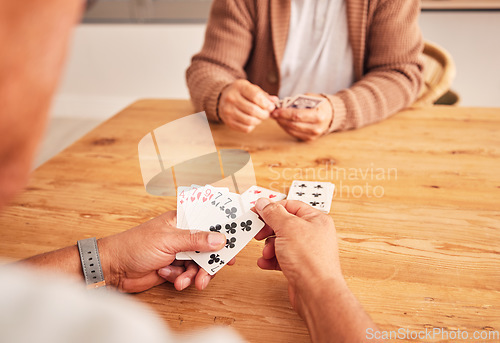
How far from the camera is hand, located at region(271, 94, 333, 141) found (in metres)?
1.43

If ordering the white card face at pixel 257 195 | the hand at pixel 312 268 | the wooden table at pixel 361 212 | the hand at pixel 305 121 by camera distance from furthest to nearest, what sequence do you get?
the hand at pixel 305 121, the white card face at pixel 257 195, the wooden table at pixel 361 212, the hand at pixel 312 268

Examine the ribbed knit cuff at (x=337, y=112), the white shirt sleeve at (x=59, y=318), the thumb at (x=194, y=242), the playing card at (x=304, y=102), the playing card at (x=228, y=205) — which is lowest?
the ribbed knit cuff at (x=337, y=112)

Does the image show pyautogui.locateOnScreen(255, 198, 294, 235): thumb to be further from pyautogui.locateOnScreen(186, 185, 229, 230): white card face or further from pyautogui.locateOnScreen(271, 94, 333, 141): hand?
pyautogui.locateOnScreen(271, 94, 333, 141): hand

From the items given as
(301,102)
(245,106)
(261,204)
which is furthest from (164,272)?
(301,102)

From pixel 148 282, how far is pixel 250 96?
787mm

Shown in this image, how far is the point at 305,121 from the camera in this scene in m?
1.43

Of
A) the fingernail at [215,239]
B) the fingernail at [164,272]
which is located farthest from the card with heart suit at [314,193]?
the fingernail at [164,272]

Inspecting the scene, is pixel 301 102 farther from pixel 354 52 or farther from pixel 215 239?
pixel 215 239

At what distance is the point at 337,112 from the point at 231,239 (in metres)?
0.75

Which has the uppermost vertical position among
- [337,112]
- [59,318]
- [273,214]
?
[59,318]

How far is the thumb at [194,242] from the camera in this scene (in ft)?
2.93

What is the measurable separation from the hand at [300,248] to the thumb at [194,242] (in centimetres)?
10

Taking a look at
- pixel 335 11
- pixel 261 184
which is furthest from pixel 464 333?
pixel 335 11

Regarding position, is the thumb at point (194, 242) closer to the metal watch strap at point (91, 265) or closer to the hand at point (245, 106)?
the metal watch strap at point (91, 265)
